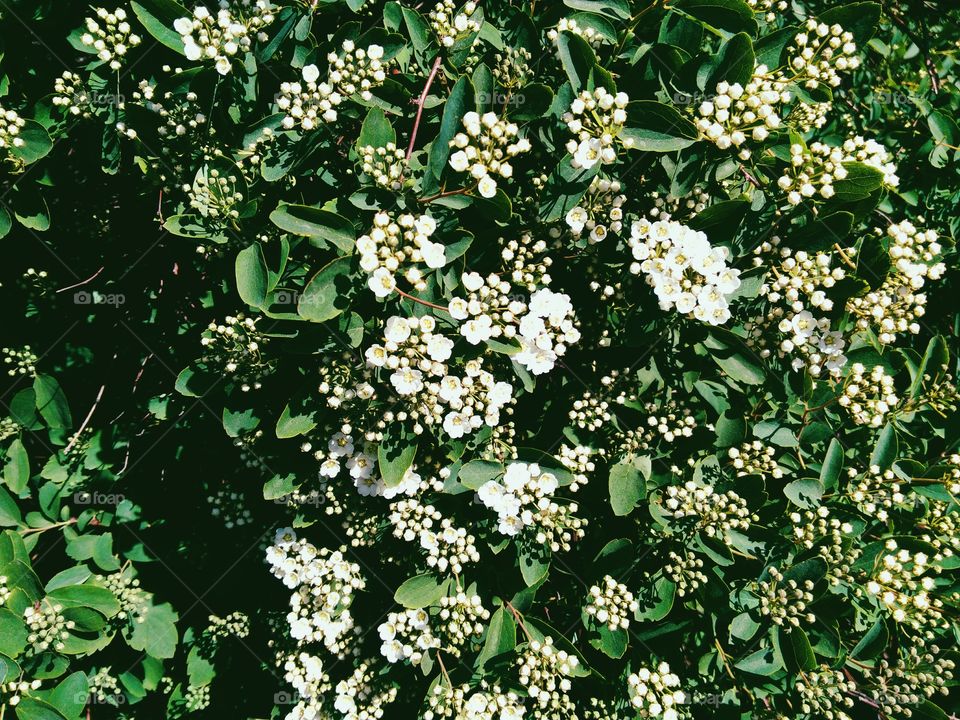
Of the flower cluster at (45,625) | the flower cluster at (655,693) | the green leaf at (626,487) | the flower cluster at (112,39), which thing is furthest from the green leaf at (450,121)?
the flower cluster at (45,625)

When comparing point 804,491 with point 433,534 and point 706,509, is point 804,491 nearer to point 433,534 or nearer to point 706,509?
point 706,509

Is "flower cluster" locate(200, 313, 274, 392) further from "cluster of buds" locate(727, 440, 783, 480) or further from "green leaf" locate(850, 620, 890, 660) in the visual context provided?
"green leaf" locate(850, 620, 890, 660)

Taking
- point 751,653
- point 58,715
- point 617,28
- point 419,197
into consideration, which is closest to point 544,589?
point 751,653

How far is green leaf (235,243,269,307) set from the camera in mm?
2842

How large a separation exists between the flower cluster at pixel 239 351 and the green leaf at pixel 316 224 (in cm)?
68

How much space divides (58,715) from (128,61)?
4109mm

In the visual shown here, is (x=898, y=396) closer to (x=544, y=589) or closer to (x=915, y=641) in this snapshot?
(x=915, y=641)

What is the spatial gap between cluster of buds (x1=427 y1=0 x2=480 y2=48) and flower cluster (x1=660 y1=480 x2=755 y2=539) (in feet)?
9.44

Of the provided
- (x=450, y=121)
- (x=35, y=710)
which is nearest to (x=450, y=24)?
(x=450, y=121)

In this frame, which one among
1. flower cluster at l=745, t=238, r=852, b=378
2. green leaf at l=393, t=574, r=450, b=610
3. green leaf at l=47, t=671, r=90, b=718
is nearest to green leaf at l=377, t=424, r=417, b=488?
green leaf at l=393, t=574, r=450, b=610

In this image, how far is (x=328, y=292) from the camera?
2.80 meters

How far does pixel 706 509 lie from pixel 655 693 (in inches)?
48.3

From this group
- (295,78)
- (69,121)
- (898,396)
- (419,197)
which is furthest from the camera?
(898,396)

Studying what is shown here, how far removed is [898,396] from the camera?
4289 mm
